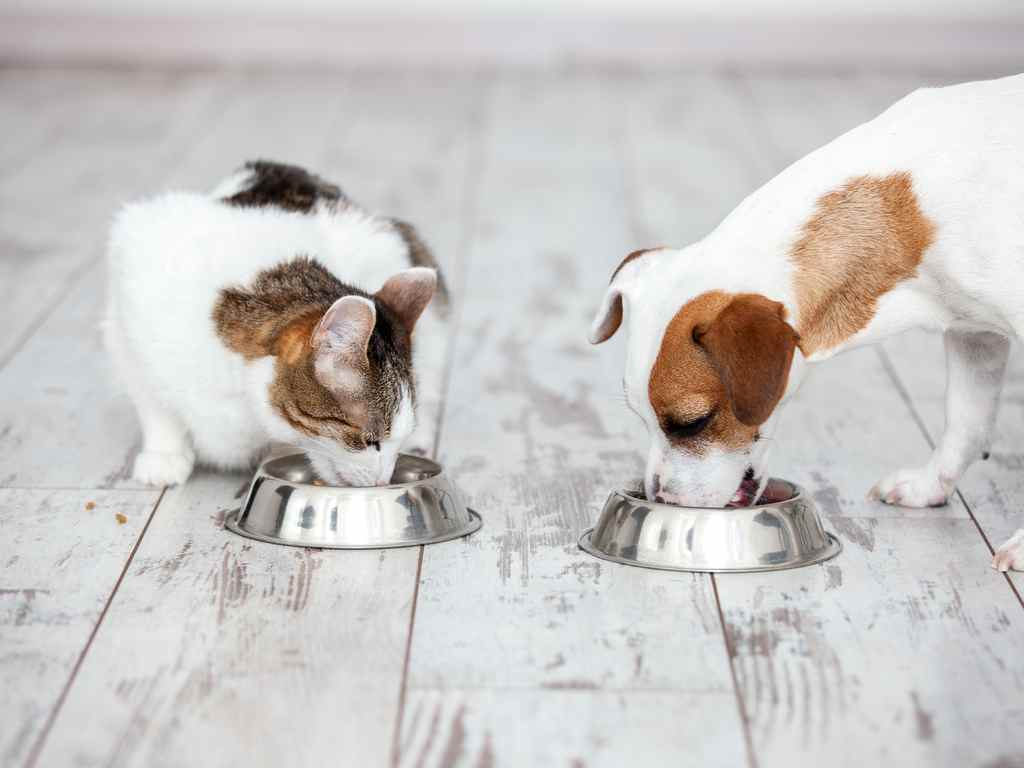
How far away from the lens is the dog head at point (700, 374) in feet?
7.64

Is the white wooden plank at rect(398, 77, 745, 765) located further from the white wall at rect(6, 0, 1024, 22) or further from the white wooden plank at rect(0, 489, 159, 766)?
the white wall at rect(6, 0, 1024, 22)

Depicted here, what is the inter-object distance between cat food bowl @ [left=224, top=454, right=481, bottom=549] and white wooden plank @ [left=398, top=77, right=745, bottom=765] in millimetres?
62

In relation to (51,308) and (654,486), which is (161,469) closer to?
(654,486)

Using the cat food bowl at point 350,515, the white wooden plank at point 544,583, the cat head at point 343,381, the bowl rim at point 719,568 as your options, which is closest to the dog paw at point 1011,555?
the bowl rim at point 719,568

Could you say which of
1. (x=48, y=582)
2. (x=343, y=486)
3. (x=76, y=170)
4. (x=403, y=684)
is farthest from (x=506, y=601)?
(x=76, y=170)

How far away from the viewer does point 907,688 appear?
2168mm

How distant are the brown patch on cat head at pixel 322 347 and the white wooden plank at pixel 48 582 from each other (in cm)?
42

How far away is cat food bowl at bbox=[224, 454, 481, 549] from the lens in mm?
2656

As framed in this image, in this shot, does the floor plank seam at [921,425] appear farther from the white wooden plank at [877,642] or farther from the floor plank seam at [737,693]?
the floor plank seam at [737,693]

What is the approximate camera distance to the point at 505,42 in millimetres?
8516

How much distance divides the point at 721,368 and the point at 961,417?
2.57 ft

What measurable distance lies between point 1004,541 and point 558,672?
1.05 metres

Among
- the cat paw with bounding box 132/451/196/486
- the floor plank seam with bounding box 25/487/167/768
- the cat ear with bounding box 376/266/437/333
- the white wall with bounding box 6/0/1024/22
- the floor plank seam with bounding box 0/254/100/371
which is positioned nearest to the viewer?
the floor plank seam with bounding box 25/487/167/768

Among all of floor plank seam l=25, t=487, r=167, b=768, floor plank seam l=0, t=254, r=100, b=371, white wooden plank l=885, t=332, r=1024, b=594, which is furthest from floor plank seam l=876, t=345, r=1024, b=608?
→ floor plank seam l=0, t=254, r=100, b=371
